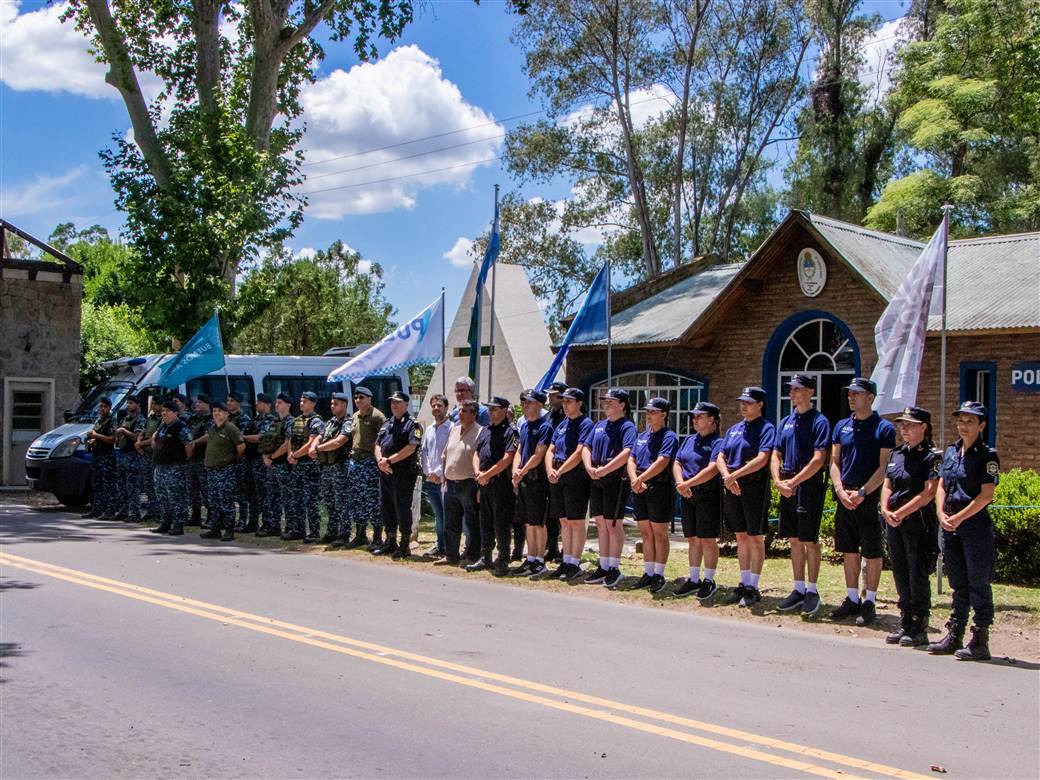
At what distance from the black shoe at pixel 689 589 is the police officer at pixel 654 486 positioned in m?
0.29

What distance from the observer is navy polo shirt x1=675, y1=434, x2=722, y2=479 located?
10.2m

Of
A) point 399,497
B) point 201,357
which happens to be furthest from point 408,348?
point 201,357

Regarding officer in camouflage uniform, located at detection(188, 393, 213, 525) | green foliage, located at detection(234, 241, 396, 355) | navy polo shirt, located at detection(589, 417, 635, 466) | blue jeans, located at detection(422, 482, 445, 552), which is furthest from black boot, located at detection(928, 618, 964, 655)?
green foliage, located at detection(234, 241, 396, 355)

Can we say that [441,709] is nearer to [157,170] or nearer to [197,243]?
[197,243]

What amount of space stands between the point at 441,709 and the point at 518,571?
5.71 metres

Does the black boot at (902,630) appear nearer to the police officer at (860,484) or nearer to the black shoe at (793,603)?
the police officer at (860,484)

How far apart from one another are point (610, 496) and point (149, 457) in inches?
333

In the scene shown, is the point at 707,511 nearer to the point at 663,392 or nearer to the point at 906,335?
the point at 906,335

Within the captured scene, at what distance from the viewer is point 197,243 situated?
21.1m

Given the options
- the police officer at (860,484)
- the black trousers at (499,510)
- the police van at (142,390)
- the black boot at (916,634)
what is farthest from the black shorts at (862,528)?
the police van at (142,390)

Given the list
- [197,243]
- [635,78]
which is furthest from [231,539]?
[635,78]

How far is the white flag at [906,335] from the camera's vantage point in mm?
9922

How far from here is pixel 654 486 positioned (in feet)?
34.8

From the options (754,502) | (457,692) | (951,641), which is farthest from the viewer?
(754,502)
